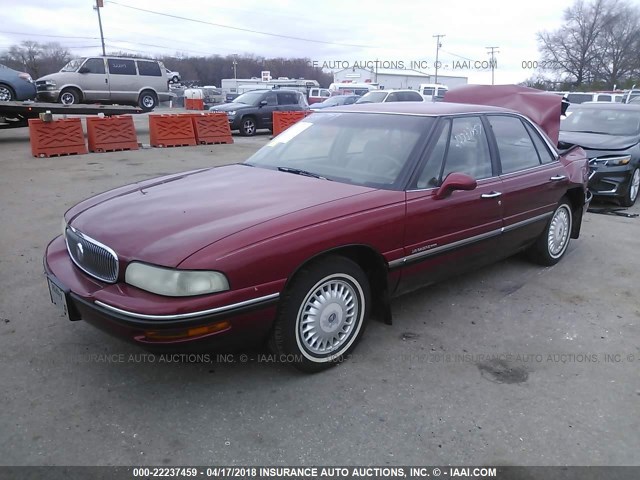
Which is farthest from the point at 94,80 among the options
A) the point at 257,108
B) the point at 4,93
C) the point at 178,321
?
the point at 178,321

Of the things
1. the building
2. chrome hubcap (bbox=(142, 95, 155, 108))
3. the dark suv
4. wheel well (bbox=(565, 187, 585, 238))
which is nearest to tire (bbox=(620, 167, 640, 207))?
wheel well (bbox=(565, 187, 585, 238))

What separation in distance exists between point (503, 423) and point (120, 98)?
19952mm

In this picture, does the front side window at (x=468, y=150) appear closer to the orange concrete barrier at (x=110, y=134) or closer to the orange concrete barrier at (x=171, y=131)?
the orange concrete barrier at (x=110, y=134)

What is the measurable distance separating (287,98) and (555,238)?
47.6 feet

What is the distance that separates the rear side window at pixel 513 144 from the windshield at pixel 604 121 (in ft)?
17.2

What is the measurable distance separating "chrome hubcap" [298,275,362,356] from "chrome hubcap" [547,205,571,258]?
2686 mm

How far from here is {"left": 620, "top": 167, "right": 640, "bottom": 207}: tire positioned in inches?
309

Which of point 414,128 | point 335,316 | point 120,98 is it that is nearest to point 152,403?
point 335,316

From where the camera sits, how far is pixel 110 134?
12430 millimetres

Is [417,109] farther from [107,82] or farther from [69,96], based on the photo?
[107,82]

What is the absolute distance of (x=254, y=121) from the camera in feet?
57.1

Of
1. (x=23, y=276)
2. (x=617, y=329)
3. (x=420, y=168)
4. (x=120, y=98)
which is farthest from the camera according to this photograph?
(x=120, y=98)

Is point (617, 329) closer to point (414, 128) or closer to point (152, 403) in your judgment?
point (414, 128)

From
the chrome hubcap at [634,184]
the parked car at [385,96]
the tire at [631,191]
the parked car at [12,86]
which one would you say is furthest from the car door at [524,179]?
the parked car at [385,96]
